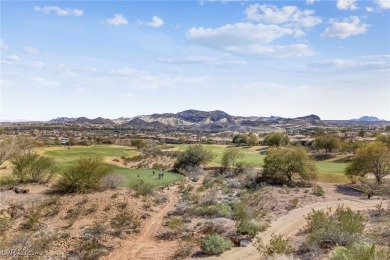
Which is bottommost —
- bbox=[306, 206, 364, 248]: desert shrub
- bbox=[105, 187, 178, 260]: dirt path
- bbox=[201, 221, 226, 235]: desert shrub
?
bbox=[105, 187, 178, 260]: dirt path

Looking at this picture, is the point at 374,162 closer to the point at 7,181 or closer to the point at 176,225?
the point at 176,225

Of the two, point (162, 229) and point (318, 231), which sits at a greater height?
point (318, 231)

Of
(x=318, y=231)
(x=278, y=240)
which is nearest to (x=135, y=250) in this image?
(x=278, y=240)

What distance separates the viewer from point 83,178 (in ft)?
94.2

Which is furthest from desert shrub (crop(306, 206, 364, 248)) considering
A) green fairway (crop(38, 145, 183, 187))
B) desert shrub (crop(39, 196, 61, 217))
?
green fairway (crop(38, 145, 183, 187))

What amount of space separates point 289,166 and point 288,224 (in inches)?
544

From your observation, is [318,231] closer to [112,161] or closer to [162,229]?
[162,229]

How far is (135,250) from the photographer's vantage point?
66.8ft

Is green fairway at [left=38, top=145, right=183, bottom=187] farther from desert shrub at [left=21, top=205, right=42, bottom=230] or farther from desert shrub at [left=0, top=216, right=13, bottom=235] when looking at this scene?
desert shrub at [left=0, top=216, right=13, bottom=235]

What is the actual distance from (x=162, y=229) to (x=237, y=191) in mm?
12803

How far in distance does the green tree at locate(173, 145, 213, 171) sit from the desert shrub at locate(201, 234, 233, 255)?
31.6 metres

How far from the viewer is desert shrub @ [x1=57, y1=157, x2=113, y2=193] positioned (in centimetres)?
2853

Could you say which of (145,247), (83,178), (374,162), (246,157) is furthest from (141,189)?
(246,157)

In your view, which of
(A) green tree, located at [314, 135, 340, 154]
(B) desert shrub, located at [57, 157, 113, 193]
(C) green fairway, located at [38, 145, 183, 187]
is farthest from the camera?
(A) green tree, located at [314, 135, 340, 154]
